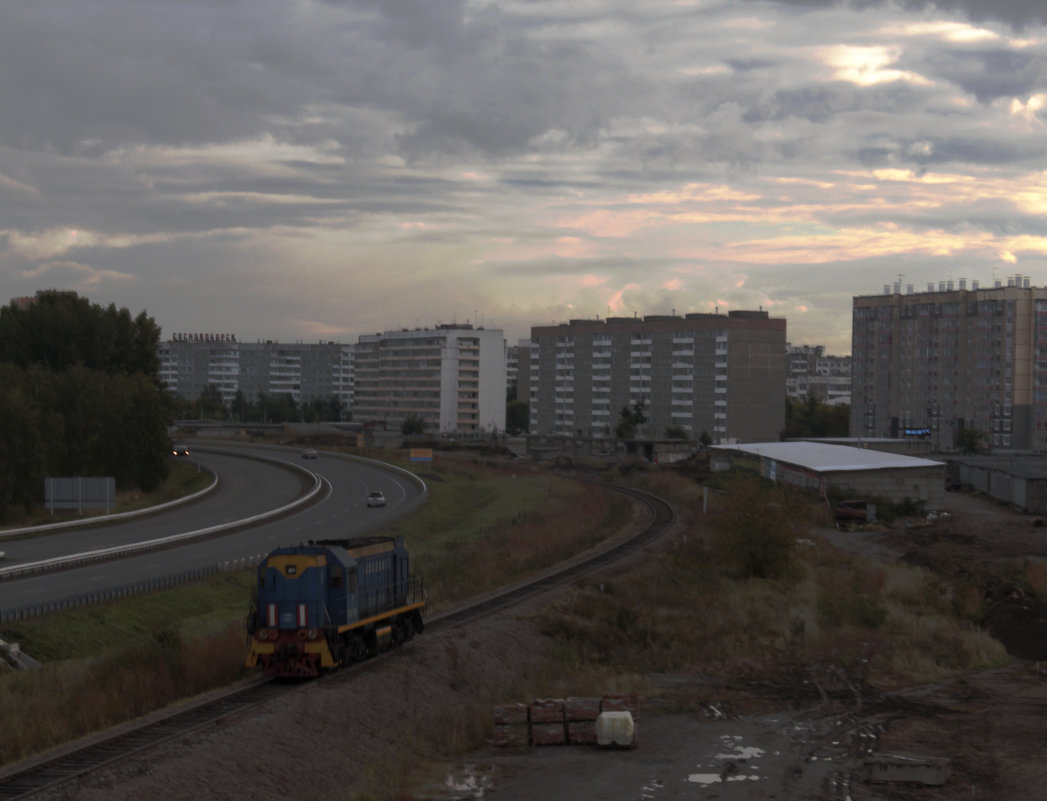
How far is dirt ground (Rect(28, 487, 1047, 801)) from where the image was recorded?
60.4ft

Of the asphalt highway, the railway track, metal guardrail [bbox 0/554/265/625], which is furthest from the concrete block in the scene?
the asphalt highway

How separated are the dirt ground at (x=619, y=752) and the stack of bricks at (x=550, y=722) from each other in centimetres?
38

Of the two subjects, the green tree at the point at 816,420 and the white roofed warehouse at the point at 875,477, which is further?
the green tree at the point at 816,420

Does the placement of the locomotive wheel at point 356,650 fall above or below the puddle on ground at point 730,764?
above

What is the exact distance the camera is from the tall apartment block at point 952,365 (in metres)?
137

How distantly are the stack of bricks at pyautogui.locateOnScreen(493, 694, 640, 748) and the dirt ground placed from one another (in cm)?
38

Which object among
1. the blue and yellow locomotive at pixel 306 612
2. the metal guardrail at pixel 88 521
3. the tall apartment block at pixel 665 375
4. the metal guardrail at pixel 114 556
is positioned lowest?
the metal guardrail at pixel 88 521

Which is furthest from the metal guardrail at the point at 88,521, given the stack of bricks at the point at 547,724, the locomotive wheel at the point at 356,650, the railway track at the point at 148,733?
the stack of bricks at the point at 547,724

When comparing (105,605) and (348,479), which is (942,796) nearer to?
(105,605)

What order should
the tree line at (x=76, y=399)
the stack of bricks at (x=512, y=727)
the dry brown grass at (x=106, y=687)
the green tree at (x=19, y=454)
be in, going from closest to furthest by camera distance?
the dry brown grass at (x=106, y=687) < the stack of bricks at (x=512, y=727) < the green tree at (x=19, y=454) < the tree line at (x=76, y=399)

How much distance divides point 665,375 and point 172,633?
150650 millimetres

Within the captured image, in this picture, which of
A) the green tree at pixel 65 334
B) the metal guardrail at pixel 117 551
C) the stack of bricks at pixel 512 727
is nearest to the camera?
the stack of bricks at pixel 512 727

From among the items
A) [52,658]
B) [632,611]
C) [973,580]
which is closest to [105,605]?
[52,658]

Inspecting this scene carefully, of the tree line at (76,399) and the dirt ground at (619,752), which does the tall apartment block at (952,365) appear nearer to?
the tree line at (76,399)
